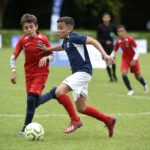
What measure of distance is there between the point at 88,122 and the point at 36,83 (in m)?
1.51

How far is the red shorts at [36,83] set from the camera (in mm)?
6633

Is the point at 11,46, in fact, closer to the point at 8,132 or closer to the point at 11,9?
the point at 11,9

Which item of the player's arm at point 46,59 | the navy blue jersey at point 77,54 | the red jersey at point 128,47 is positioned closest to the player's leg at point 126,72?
the red jersey at point 128,47

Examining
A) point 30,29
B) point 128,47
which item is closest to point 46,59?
point 30,29

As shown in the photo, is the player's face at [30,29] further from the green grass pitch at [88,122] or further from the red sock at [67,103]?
the green grass pitch at [88,122]

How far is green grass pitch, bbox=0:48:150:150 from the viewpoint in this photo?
5.93 metres

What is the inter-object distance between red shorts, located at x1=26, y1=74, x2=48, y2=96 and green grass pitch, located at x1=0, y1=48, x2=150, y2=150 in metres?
0.70

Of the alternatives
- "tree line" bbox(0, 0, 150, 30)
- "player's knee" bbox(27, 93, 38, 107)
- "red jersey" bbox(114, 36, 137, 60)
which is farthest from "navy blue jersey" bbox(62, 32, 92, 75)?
"tree line" bbox(0, 0, 150, 30)

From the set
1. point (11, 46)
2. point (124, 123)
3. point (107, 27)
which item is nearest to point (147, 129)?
point (124, 123)

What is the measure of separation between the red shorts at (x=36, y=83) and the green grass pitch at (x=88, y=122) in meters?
0.70

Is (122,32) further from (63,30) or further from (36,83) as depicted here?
(36,83)

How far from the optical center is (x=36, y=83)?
6.68 meters

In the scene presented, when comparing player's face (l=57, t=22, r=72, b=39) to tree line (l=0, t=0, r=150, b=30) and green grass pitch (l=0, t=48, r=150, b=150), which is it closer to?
green grass pitch (l=0, t=48, r=150, b=150)

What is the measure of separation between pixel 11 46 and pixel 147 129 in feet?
79.4
